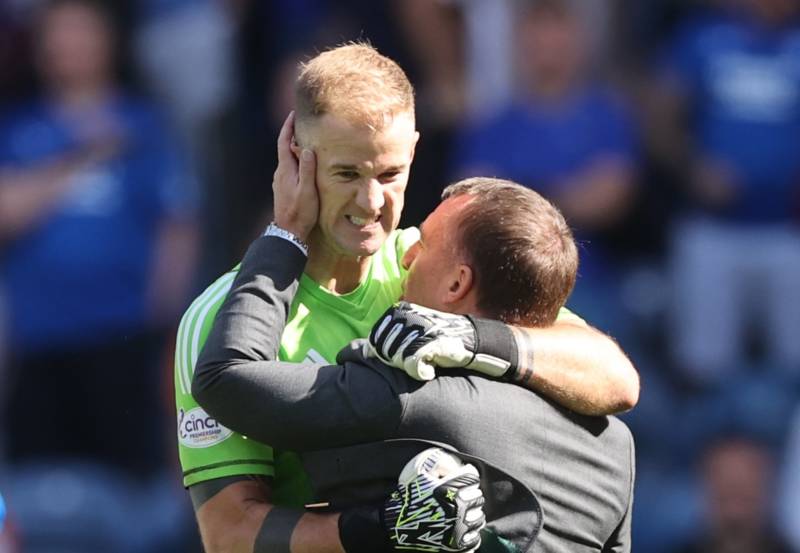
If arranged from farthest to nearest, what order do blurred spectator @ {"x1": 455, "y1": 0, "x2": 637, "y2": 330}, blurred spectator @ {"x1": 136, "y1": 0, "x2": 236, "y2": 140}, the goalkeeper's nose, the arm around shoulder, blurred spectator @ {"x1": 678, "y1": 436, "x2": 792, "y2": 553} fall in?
1. blurred spectator @ {"x1": 136, "y1": 0, "x2": 236, "y2": 140}
2. blurred spectator @ {"x1": 455, "y1": 0, "x2": 637, "y2": 330}
3. blurred spectator @ {"x1": 678, "y1": 436, "x2": 792, "y2": 553}
4. the goalkeeper's nose
5. the arm around shoulder

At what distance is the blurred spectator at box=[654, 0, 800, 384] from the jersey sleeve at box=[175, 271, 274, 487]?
4397mm

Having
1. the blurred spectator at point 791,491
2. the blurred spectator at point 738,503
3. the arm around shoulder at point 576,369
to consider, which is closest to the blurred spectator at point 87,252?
the blurred spectator at point 738,503

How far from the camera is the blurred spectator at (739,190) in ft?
24.7

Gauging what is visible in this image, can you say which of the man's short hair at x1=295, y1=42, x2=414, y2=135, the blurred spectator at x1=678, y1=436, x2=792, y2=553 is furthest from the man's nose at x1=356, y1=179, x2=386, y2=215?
the blurred spectator at x1=678, y1=436, x2=792, y2=553

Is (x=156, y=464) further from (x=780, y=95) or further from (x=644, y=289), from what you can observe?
(x=780, y=95)

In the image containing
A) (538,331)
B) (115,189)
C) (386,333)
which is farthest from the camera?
(115,189)

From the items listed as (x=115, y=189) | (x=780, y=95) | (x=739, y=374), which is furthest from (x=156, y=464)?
(x=780, y=95)

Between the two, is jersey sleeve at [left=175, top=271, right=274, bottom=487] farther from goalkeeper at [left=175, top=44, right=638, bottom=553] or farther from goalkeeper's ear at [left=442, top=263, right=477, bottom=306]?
goalkeeper's ear at [left=442, top=263, right=477, bottom=306]

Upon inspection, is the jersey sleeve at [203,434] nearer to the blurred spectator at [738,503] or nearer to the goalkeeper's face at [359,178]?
the goalkeeper's face at [359,178]

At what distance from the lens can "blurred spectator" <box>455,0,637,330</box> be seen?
7488mm

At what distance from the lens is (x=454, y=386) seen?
3312 mm

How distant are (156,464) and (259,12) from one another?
2.21 m

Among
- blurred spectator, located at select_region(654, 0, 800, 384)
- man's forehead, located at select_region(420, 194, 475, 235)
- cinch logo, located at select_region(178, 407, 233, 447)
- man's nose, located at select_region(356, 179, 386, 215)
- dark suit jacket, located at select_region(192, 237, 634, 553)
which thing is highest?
man's nose, located at select_region(356, 179, 386, 215)

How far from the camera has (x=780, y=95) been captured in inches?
301
